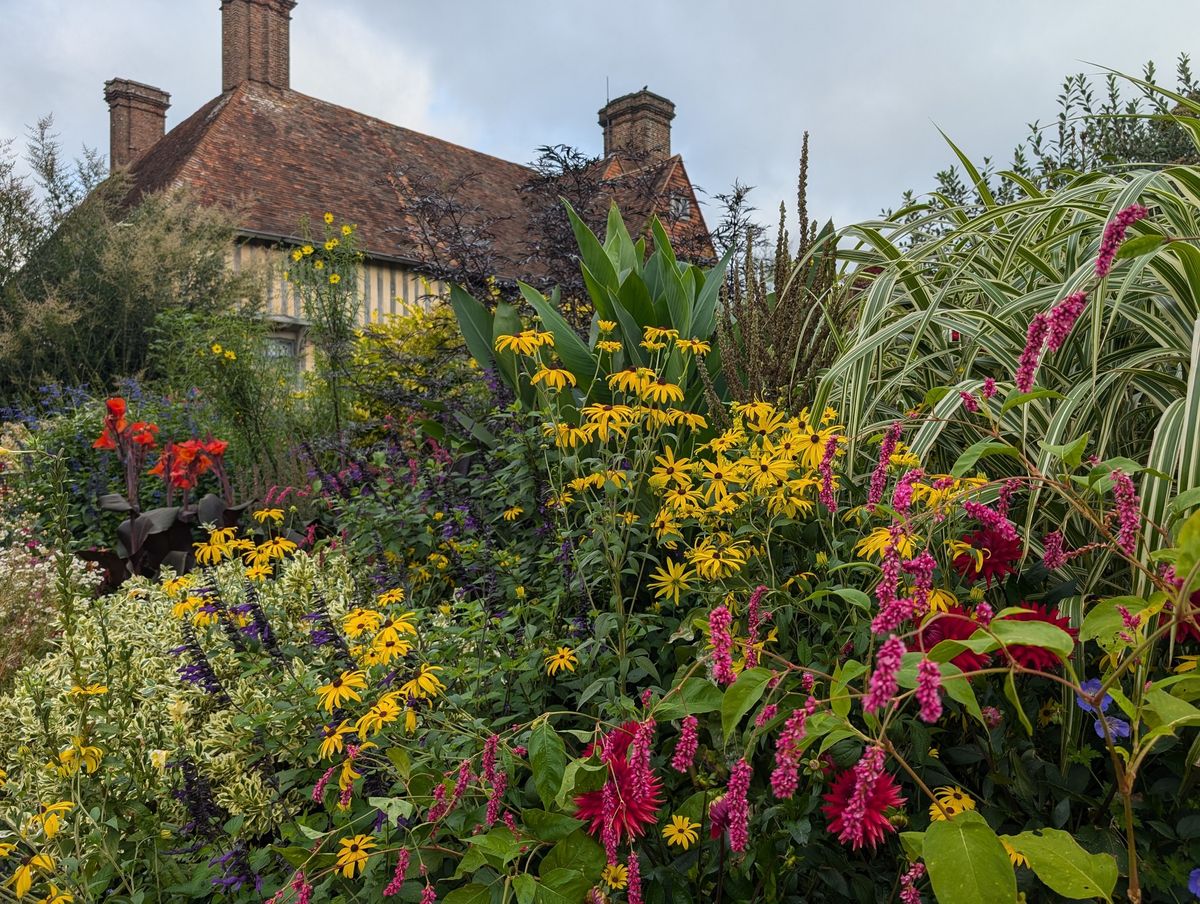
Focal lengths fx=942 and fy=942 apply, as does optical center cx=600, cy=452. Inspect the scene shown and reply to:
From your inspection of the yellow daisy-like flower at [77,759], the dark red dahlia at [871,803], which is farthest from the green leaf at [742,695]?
the yellow daisy-like flower at [77,759]

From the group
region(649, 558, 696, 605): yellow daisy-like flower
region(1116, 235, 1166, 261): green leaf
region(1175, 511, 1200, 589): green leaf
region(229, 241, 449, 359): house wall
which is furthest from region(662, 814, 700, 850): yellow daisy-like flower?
region(229, 241, 449, 359): house wall

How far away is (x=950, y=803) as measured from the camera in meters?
1.28

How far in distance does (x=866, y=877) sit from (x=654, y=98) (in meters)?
17.5

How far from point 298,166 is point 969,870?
52.6ft

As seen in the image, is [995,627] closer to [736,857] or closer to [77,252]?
[736,857]

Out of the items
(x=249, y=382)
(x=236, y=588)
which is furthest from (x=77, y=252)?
(x=236, y=588)

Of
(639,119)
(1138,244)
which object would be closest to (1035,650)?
(1138,244)

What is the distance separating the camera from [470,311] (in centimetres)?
388

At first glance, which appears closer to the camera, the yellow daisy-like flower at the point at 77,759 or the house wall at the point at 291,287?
the yellow daisy-like flower at the point at 77,759

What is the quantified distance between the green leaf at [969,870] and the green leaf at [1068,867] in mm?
70

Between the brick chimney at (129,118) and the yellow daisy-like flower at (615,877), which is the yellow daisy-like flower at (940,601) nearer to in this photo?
the yellow daisy-like flower at (615,877)

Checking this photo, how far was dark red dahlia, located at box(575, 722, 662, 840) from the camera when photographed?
1225 millimetres

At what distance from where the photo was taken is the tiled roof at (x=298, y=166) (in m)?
14.1

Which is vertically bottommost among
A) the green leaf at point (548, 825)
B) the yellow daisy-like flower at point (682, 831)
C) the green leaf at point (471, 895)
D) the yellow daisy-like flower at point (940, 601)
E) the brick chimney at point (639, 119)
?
the green leaf at point (471, 895)
